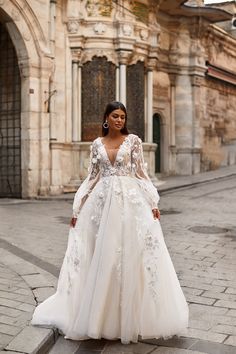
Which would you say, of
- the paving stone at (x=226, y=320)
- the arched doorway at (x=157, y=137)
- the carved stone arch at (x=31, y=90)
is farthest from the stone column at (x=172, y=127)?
the paving stone at (x=226, y=320)

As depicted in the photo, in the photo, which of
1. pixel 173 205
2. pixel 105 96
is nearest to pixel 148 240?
pixel 173 205

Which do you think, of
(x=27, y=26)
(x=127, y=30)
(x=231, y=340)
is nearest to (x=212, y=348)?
(x=231, y=340)

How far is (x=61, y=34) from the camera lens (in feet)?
50.5

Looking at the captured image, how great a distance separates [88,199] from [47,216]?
22.7ft

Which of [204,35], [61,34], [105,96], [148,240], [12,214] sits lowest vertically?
[12,214]

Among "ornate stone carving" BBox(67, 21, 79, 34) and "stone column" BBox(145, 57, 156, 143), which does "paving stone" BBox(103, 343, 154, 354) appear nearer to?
"ornate stone carving" BBox(67, 21, 79, 34)

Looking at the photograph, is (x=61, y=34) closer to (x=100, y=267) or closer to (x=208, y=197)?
(x=208, y=197)

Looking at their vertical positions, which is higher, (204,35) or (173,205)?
(204,35)

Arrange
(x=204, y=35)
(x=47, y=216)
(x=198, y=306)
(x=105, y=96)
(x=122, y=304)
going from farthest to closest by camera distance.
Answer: (x=204, y=35), (x=105, y=96), (x=47, y=216), (x=198, y=306), (x=122, y=304)

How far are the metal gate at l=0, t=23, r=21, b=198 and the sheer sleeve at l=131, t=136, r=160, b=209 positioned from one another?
35.5 ft

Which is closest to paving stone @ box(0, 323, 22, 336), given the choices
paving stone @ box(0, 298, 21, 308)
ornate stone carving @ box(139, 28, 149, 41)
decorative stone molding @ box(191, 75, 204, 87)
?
paving stone @ box(0, 298, 21, 308)

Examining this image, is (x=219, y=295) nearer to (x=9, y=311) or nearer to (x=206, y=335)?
(x=206, y=335)

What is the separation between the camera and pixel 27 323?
413 centimetres

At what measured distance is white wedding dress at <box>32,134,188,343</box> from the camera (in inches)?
150
